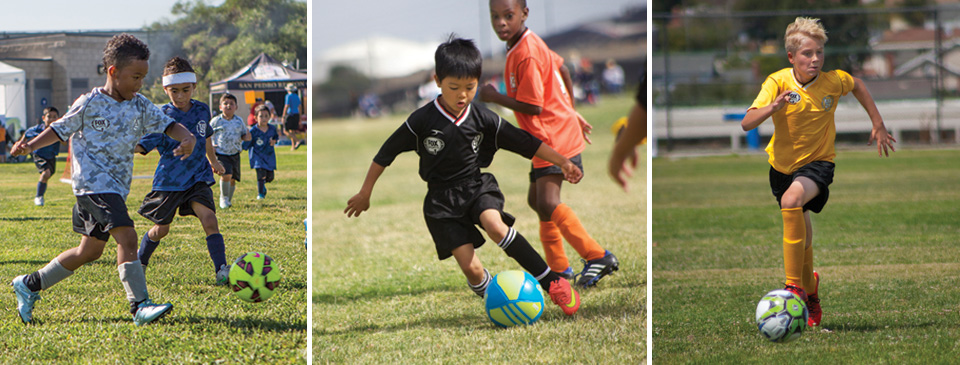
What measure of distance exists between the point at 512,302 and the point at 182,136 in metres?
1.89

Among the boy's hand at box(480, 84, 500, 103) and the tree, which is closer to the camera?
the boy's hand at box(480, 84, 500, 103)

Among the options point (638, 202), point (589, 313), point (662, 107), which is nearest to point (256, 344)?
point (589, 313)

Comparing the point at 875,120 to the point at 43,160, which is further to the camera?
the point at 43,160

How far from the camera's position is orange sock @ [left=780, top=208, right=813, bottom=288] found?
3957 mm

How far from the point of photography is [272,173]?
4.69 meters

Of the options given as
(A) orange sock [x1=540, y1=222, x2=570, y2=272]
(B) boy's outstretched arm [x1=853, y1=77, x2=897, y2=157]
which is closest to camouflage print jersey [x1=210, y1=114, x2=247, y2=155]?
(A) orange sock [x1=540, y1=222, x2=570, y2=272]

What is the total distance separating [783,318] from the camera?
363 cm

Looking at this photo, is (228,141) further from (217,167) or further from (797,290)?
(797,290)

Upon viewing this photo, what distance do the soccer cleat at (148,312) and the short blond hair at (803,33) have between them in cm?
331

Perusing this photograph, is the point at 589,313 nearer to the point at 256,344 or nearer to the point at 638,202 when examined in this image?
the point at 256,344

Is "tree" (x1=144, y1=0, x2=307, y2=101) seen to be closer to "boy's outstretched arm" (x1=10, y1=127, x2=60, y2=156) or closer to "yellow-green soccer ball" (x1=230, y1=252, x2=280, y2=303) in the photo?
"boy's outstretched arm" (x1=10, y1=127, x2=60, y2=156)

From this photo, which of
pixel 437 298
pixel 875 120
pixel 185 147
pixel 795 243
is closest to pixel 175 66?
pixel 185 147

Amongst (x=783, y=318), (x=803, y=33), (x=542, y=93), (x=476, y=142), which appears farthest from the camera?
(x=542, y=93)

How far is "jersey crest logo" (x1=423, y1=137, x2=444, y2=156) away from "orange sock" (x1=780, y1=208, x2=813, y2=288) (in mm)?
1729
